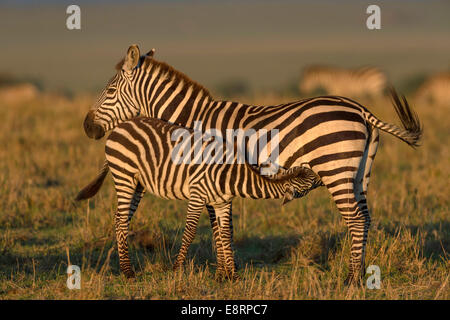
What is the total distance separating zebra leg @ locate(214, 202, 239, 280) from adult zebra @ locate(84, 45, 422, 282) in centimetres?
67

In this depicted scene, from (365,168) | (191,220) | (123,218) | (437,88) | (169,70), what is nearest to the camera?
(191,220)

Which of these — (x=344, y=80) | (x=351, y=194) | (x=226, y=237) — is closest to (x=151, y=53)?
(x=226, y=237)

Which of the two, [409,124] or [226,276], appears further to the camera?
[409,124]

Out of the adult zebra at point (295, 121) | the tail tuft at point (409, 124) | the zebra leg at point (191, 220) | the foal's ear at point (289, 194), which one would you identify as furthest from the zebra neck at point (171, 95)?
the tail tuft at point (409, 124)

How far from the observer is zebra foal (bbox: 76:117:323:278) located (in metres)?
6.12

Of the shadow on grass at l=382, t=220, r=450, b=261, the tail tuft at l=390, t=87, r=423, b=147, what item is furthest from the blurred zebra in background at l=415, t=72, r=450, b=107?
the tail tuft at l=390, t=87, r=423, b=147

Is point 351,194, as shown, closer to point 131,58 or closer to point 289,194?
point 289,194

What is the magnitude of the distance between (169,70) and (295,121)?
1.80 metres

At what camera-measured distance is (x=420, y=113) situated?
1895 cm

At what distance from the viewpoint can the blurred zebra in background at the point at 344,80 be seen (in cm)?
3428

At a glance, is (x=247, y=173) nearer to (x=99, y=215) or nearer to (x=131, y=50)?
(x=131, y=50)

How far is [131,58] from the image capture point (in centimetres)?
724

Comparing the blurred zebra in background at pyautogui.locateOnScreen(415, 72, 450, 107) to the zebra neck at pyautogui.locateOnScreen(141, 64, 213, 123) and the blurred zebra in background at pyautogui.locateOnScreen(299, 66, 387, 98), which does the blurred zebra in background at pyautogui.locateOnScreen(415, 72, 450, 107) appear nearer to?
the blurred zebra in background at pyautogui.locateOnScreen(299, 66, 387, 98)

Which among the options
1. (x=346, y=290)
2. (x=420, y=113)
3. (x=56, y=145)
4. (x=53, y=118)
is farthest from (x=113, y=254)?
(x=420, y=113)
